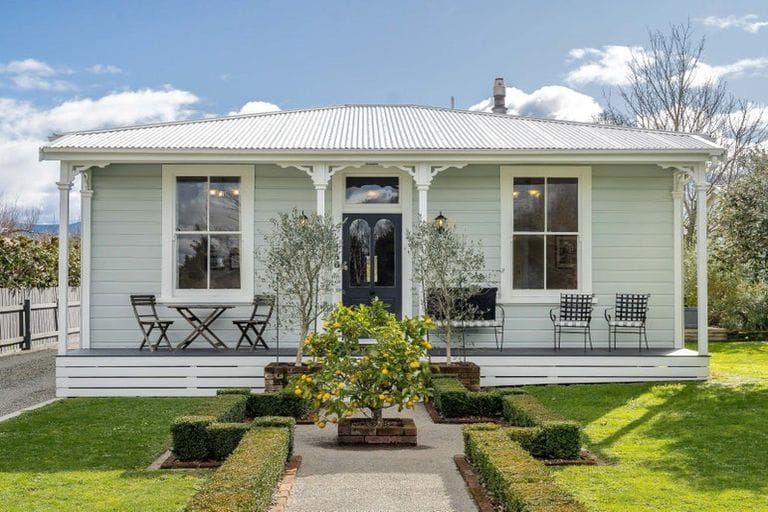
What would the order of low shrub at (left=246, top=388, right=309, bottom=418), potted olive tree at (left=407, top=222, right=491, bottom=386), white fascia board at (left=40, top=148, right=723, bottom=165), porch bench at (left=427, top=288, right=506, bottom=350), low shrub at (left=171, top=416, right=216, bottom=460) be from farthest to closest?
1. porch bench at (left=427, top=288, right=506, bottom=350)
2. white fascia board at (left=40, top=148, right=723, bottom=165)
3. potted olive tree at (left=407, top=222, right=491, bottom=386)
4. low shrub at (left=246, top=388, right=309, bottom=418)
5. low shrub at (left=171, top=416, right=216, bottom=460)

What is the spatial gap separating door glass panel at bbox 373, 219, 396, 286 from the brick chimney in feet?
21.7

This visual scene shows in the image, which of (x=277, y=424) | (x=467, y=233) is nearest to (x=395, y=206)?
(x=467, y=233)

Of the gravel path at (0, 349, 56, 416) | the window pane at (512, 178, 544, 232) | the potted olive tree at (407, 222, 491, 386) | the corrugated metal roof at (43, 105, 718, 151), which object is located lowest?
the gravel path at (0, 349, 56, 416)

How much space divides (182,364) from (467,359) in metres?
3.92

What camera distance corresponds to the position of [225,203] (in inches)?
507

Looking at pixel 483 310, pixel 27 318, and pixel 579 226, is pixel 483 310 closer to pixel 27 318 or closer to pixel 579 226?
pixel 579 226

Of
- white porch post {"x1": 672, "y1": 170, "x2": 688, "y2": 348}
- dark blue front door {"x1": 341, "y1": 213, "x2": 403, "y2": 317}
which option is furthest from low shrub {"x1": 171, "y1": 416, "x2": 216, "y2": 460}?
white porch post {"x1": 672, "y1": 170, "x2": 688, "y2": 348}

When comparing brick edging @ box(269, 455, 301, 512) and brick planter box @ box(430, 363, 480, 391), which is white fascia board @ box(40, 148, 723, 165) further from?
brick edging @ box(269, 455, 301, 512)

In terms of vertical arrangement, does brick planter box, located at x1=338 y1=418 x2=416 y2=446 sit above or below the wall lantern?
below

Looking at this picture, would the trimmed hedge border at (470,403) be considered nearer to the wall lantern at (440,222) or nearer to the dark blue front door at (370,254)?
the wall lantern at (440,222)

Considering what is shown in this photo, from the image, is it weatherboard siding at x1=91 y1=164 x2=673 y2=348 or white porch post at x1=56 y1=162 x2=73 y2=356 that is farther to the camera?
weatherboard siding at x1=91 y1=164 x2=673 y2=348

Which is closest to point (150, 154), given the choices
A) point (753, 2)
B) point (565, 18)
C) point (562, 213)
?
point (562, 213)

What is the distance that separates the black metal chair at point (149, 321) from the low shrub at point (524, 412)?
542 centimetres

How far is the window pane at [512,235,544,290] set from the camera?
1298cm
